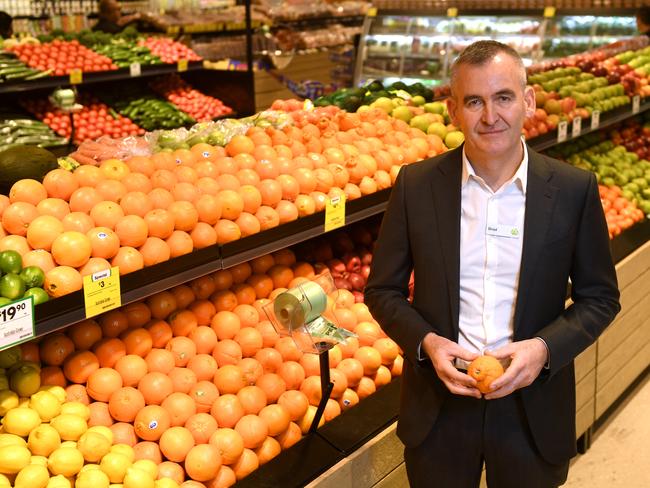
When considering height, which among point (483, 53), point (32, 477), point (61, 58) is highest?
point (483, 53)

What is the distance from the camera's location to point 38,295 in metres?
1.88

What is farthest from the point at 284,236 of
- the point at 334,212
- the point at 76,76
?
the point at 76,76

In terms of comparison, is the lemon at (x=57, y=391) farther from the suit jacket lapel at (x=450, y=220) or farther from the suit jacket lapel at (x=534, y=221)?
the suit jacket lapel at (x=534, y=221)

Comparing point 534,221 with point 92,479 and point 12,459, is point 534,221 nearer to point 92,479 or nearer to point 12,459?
point 92,479

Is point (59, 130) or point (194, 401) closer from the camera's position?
point (194, 401)

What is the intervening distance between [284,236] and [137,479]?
102cm

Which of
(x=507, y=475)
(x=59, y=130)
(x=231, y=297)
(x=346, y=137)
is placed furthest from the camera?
(x=59, y=130)

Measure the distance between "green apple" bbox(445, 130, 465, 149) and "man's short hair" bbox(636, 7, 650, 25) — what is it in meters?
3.72

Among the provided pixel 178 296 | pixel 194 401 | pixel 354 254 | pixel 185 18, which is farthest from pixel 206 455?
pixel 185 18

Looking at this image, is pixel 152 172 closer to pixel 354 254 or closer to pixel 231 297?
pixel 231 297

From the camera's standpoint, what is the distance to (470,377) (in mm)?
1738

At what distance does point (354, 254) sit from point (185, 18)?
228 inches

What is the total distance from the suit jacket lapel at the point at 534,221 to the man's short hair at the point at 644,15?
17.4ft

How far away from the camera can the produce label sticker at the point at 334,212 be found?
273cm
